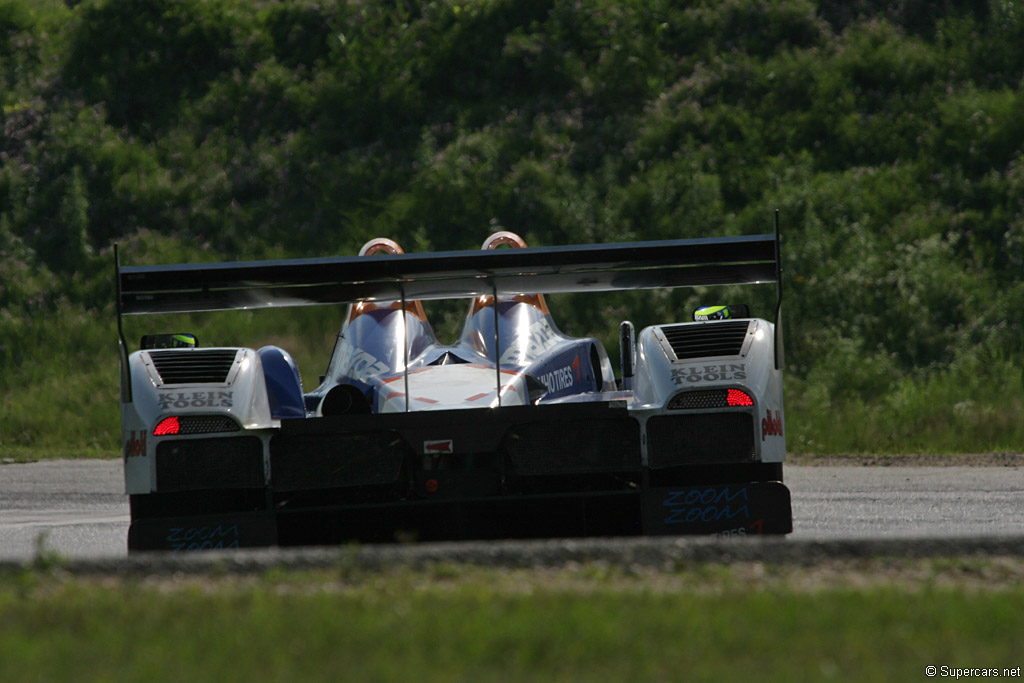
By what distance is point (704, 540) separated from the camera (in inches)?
187

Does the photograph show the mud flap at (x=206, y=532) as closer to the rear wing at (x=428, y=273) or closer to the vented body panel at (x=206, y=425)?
the vented body panel at (x=206, y=425)

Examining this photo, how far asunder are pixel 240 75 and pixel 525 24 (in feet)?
22.5

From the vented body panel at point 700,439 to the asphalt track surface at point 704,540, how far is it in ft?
2.53

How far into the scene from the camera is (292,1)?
99.0 feet

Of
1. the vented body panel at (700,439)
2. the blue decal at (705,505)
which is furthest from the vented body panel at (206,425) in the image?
the blue decal at (705,505)

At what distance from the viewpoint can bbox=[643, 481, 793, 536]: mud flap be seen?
5.99m

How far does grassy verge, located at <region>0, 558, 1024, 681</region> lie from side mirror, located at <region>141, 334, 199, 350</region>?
8.41 feet

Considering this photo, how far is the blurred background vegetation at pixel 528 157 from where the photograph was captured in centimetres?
2056

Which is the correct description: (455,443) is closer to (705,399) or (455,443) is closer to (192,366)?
(705,399)

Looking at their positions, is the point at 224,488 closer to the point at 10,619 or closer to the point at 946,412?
the point at 10,619

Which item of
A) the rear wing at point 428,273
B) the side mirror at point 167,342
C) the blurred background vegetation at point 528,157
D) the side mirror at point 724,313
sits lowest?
the side mirror at point 724,313

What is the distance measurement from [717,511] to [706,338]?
3.03 feet

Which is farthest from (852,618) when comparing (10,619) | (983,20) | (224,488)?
(983,20)

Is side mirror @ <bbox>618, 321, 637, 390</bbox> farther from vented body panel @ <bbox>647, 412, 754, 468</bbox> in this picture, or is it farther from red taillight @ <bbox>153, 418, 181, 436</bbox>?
red taillight @ <bbox>153, 418, 181, 436</bbox>
